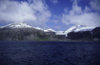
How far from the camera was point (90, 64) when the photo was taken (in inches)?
1469

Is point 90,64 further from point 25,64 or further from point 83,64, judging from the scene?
point 25,64

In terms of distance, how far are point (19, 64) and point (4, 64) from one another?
4182mm

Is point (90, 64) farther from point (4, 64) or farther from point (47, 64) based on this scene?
point (4, 64)

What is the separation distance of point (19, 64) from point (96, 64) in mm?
21455

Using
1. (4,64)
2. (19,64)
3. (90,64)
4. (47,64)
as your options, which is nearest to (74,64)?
(90,64)

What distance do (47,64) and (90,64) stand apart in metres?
12.1

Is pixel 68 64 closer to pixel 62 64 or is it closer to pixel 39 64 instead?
pixel 62 64

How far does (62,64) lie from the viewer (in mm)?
37594

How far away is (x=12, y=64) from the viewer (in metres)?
37.0

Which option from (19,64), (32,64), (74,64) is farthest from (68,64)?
(19,64)

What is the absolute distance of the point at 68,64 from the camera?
37.7 metres

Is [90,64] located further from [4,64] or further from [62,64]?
[4,64]

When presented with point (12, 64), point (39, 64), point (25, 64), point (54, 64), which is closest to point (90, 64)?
point (54, 64)

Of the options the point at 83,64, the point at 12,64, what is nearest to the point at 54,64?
the point at 83,64
